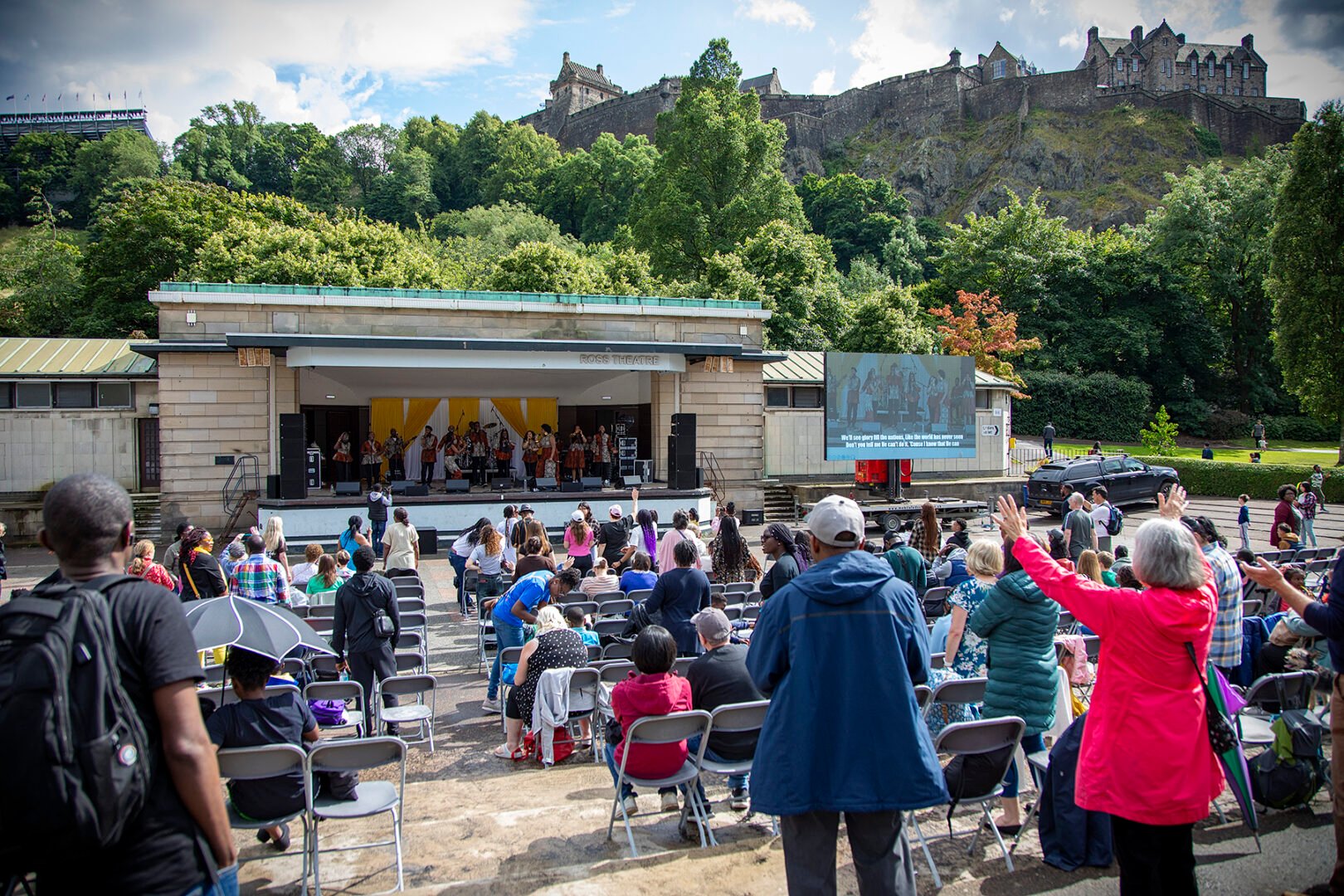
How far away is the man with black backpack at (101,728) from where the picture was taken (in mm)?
1964

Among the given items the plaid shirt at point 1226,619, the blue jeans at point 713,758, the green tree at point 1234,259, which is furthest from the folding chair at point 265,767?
the green tree at point 1234,259

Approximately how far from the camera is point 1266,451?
1508 inches

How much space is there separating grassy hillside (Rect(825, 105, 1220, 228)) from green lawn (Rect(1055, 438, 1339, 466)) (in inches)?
1346

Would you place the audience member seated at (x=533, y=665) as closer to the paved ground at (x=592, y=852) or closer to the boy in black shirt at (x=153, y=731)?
the paved ground at (x=592, y=852)

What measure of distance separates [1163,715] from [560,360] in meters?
18.0

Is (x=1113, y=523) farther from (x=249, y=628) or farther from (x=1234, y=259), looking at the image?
(x=1234, y=259)

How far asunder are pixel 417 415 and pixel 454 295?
598 centimetres

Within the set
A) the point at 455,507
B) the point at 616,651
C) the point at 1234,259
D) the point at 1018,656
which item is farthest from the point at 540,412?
the point at 1234,259

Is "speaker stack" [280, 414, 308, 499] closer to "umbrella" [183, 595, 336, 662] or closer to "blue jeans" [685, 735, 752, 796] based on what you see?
"umbrella" [183, 595, 336, 662]

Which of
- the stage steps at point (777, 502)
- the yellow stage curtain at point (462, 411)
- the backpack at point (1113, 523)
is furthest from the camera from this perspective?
the yellow stage curtain at point (462, 411)

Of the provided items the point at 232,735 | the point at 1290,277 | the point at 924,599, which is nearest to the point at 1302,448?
the point at 1290,277

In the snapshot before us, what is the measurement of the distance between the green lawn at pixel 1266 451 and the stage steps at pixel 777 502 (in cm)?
1727

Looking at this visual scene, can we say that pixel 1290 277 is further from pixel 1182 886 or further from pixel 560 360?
pixel 1182 886

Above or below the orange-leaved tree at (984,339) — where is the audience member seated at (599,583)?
below
